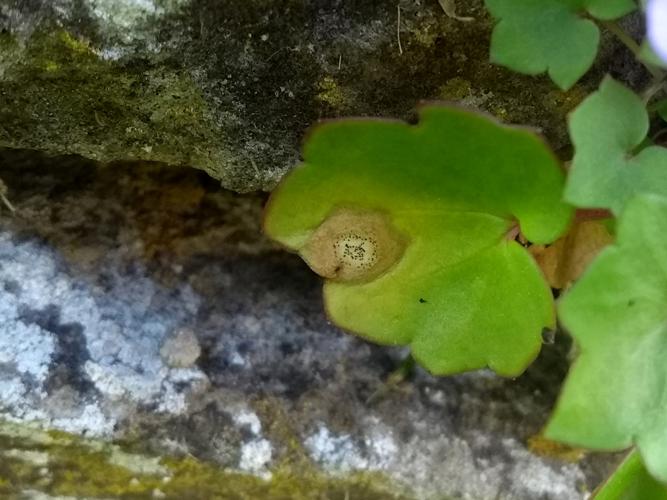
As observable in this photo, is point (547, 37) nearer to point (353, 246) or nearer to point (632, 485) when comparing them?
point (353, 246)

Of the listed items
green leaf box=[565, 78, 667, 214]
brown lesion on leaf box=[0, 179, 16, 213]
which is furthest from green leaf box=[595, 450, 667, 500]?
brown lesion on leaf box=[0, 179, 16, 213]

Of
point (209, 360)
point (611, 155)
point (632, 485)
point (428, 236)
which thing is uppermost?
point (611, 155)

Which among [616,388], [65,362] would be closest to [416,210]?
[616,388]

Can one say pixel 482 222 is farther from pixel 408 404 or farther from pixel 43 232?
pixel 43 232

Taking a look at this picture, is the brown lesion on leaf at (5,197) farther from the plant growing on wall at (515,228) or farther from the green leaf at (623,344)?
the green leaf at (623,344)

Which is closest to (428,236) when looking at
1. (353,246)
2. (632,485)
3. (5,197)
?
(353,246)
